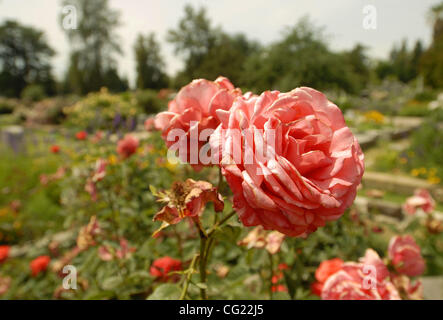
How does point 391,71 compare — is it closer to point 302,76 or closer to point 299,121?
point 302,76

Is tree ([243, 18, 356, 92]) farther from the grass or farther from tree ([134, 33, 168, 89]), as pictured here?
tree ([134, 33, 168, 89])

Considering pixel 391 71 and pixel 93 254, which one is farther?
pixel 391 71

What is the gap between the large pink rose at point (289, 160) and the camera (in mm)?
338

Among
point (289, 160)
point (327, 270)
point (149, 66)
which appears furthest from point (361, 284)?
point (149, 66)

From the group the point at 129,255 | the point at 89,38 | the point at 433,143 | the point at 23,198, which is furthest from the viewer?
the point at 89,38

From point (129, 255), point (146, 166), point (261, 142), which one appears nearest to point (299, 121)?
point (261, 142)

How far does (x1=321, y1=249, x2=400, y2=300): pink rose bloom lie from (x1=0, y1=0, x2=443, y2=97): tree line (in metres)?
0.98

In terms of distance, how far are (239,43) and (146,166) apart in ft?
69.7

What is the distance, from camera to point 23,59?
85.8ft

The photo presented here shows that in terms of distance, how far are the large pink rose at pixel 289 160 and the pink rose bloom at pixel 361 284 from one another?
0.28m

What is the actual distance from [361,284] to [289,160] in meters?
0.36

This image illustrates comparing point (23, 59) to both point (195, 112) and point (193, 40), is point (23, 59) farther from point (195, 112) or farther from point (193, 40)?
point (195, 112)

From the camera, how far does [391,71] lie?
2952cm

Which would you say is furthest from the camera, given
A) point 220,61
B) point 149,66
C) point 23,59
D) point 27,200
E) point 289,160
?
point 23,59
